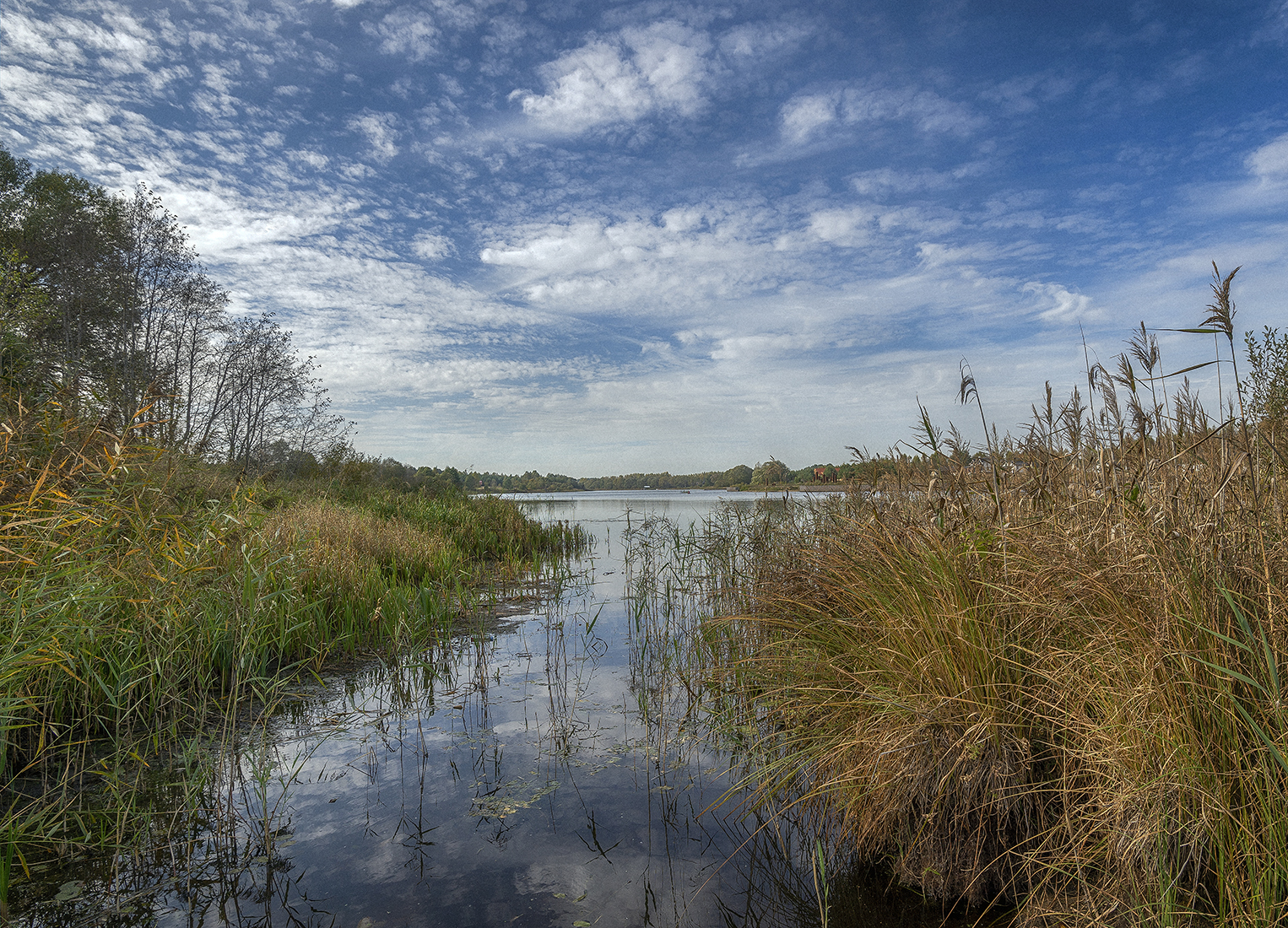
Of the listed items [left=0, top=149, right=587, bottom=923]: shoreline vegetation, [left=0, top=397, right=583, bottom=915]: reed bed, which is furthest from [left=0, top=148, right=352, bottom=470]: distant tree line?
[left=0, top=397, right=583, bottom=915]: reed bed

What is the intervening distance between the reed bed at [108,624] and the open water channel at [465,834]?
1.63 feet

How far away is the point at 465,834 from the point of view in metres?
3.72

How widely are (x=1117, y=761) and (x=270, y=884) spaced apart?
413cm

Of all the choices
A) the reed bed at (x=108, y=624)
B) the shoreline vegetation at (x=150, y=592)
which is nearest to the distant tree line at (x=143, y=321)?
the shoreline vegetation at (x=150, y=592)

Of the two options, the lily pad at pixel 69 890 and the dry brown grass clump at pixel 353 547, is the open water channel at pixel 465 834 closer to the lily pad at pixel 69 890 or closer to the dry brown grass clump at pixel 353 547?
the lily pad at pixel 69 890

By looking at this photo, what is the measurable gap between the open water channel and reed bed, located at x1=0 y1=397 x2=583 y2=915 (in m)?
0.50

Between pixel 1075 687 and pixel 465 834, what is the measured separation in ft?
11.6

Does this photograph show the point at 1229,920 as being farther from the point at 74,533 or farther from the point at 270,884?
the point at 74,533

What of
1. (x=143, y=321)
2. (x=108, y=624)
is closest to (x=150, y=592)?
(x=108, y=624)

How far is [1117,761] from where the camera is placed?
2.23 m

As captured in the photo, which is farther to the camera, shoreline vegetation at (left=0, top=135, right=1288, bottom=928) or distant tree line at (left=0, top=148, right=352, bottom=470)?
distant tree line at (left=0, top=148, right=352, bottom=470)

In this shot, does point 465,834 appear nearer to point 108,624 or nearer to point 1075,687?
point 108,624

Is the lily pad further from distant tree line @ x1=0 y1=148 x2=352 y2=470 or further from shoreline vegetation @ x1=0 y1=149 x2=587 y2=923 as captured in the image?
distant tree line @ x1=0 y1=148 x2=352 y2=470

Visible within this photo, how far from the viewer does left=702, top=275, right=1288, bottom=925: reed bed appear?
207 centimetres
